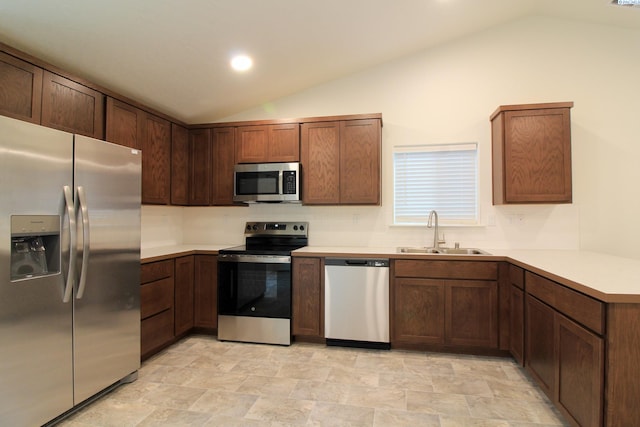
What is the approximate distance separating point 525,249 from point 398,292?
1.38 meters

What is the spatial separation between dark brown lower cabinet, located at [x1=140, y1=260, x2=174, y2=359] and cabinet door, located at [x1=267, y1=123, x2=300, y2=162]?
1.44m

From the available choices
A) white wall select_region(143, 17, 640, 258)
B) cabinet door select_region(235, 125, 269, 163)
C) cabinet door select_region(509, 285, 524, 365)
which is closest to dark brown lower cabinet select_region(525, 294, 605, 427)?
cabinet door select_region(509, 285, 524, 365)

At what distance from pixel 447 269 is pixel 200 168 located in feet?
8.86

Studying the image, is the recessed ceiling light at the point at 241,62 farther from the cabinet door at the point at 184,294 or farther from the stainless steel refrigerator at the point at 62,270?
the cabinet door at the point at 184,294

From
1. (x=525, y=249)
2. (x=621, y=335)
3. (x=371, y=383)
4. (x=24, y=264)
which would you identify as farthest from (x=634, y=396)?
(x=24, y=264)

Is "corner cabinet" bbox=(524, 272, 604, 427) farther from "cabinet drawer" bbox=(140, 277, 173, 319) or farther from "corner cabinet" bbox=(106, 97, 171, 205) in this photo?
"corner cabinet" bbox=(106, 97, 171, 205)

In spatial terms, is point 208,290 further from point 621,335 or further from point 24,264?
point 621,335

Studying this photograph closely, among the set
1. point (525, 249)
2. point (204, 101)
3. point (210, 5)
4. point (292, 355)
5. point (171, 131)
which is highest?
point (210, 5)

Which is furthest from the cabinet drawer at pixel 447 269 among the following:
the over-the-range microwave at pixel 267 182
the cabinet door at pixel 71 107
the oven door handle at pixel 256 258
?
the cabinet door at pixel 71 107

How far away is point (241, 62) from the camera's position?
2.73 meters

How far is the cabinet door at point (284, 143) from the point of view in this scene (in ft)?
10.5

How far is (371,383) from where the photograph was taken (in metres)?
2.26

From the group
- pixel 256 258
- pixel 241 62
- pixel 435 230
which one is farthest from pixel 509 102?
pixel 256 258

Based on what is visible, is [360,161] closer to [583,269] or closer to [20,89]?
[583,269]
